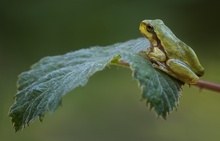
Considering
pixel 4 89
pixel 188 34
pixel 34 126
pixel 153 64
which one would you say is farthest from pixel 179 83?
pixel 188 34

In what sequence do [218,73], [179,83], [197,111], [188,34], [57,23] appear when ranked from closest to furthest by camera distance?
[179,83] < [197,111] < [218,73] < [188,34] < [57,23]

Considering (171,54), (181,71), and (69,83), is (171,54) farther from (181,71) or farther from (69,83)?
(69,83)

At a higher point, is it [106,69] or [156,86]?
[106,69]

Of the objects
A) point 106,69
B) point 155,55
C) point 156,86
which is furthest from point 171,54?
point 106,69

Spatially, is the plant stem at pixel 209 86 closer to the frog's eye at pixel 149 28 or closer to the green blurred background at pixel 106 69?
the frog's eye at pixel 149 28

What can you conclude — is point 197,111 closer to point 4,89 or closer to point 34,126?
point 34,126

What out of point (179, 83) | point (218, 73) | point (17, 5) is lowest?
point (179, 83)

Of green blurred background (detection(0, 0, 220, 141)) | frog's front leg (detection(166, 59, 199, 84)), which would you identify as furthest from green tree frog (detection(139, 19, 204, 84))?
green blurred background (detection(0, 0, 220, 141))
